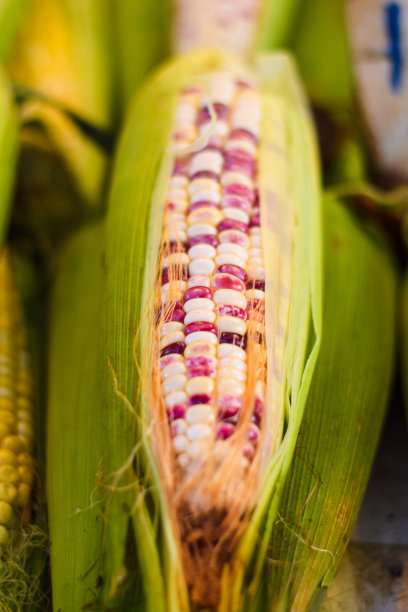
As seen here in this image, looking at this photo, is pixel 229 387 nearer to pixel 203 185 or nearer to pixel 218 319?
pixel 218 319

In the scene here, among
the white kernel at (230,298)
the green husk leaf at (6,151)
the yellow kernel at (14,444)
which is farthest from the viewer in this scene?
the green husk leaf at (6,151)

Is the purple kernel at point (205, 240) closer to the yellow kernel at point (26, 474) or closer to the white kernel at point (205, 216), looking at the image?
the white kernel at point (205, 216)

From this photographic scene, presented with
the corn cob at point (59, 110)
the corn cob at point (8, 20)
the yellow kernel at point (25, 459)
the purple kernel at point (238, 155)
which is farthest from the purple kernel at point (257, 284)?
the corn cob at point (8, 20)

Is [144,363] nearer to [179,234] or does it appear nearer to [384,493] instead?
[179,234]

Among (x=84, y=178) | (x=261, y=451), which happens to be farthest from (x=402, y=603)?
(x=84, y=178)

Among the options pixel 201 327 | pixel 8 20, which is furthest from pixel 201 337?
pixel 8 20

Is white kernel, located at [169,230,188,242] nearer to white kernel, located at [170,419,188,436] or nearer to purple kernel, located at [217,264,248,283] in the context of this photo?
purple kernel, located at [217,264,248,283]

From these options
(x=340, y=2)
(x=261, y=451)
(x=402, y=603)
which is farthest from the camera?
(x=340, y=2)
